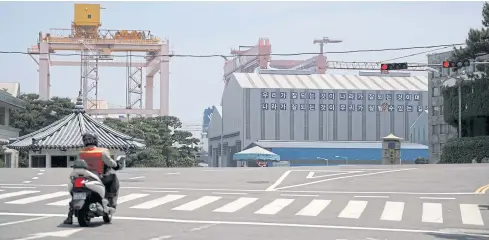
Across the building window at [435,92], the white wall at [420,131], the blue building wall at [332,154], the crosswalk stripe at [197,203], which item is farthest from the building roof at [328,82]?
the crosswalk stripe at [197,203]

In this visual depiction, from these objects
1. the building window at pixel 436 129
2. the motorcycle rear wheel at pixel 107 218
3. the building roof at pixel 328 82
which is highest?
the building roof at pixel 328 82

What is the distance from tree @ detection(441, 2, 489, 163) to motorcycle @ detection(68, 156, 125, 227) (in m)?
44.2

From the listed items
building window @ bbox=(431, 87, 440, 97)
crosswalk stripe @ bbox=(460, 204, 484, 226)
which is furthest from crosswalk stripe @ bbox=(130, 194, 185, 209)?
building window @ bbox=(431, 87, 440, 97)

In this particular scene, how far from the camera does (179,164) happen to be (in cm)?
6688

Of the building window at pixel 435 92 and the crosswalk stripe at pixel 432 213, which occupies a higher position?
the building window at pixel 435 92

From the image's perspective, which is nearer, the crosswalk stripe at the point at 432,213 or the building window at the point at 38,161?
the crosswalk stripe at the point at 432,213

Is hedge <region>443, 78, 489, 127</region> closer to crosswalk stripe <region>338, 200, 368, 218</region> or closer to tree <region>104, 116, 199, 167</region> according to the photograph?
tree <region>104, 116, 199, 167</region>

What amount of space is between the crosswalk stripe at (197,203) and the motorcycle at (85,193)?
4.66 metres

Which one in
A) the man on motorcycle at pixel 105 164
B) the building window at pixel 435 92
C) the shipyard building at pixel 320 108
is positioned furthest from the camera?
the shipyard building at pixel 320 108

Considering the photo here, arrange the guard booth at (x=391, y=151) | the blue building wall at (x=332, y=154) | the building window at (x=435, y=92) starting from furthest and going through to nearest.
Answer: the blue building wall at (x=332, y=154)
the building window at (x=435, y=92)
the guard booth at (x=391, y=151)

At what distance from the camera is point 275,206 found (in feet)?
62.2

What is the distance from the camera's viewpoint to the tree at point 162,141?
6050cm

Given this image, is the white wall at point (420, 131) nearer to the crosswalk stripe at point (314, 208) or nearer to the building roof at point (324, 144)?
the building roof at point (324, 144)

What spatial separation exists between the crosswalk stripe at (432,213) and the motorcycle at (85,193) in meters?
7.24
